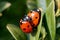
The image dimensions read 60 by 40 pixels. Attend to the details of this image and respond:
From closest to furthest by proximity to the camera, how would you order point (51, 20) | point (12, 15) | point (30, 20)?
point (51, 20) < point (30, 20) < point (12, 15)

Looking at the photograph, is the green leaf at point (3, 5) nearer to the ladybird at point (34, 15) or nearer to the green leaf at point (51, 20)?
the ladybird at point (34, 15)

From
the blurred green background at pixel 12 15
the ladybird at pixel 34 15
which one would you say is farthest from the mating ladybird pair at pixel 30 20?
the blurred green background at pixel 12 15

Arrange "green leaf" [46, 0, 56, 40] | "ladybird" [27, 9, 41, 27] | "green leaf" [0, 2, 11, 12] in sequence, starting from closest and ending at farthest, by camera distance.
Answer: "green leaf" [46, 0, 56, 40] < "ladybird" [27, 9, 41, 27] < "green leaf" [0, 2, 11, 12]

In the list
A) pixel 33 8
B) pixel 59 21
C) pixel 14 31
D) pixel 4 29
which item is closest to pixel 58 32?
pixel 59 21

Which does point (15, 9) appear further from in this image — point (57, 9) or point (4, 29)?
point (57, 9)

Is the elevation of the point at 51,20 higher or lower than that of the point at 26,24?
higher

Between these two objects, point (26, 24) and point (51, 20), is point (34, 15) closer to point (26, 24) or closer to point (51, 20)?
point (26, 24)

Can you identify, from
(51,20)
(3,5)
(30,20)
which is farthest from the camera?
(3,5)

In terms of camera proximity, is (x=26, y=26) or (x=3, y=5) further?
(x=3, y=5)

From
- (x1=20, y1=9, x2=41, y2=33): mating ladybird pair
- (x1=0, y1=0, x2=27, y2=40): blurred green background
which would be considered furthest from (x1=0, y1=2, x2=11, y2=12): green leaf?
(x1=20, y1=9, x2=41, y2=33): mating ladybird pair

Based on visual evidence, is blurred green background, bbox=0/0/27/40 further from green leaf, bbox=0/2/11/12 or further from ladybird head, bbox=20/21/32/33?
ladybird head, bbox=20/21/32/33

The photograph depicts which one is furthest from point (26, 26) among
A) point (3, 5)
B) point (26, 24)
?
point (3, 5)
